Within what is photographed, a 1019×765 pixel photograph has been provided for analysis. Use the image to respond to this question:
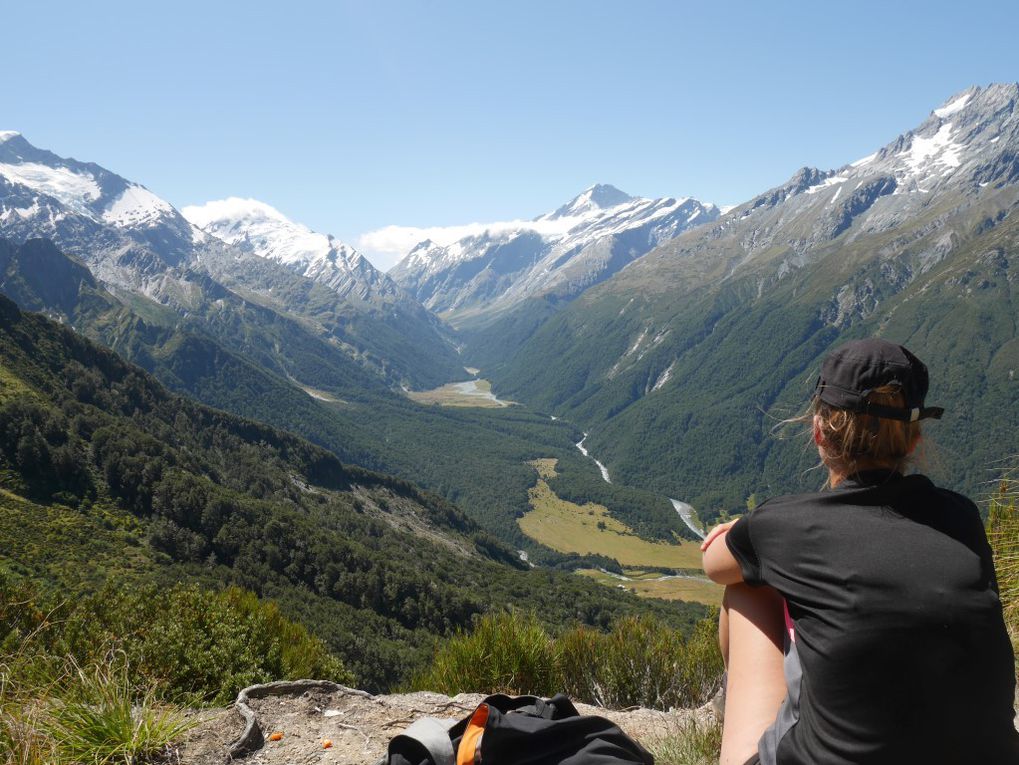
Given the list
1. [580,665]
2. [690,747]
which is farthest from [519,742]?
[580,665]

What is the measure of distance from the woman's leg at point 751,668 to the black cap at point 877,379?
1391mm

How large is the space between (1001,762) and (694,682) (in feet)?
23.5

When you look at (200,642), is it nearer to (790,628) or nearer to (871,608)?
(790,628)

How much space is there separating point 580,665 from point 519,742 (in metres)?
6.08

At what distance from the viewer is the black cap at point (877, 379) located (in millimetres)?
3316

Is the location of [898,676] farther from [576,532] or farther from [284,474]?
[576,532]

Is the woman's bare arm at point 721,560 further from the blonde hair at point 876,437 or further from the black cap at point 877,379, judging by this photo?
the black cap at point 877,379

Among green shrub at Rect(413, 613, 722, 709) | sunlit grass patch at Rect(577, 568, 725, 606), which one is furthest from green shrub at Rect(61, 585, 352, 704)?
sunlit grass patch at Rect(577, 568, 725, 606)

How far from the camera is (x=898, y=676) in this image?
2.70 meters

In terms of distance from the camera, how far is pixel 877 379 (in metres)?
3.33

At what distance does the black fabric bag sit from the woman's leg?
0.73m

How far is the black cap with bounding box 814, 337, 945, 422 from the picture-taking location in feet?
10.9

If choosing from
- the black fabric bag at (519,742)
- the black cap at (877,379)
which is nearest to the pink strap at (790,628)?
the black cap at (877,379)

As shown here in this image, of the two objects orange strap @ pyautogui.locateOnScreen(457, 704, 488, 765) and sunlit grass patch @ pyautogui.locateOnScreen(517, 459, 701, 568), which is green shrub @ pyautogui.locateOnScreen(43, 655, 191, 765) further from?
sunlit grass patch @ pyautogui.locateOnScreen(517, 459, 701, 568)
